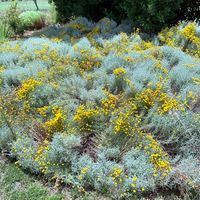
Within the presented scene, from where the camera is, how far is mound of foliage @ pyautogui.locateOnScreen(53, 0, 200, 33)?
21.2ft

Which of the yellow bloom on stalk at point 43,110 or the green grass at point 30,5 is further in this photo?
→ the green grass at point 30,5

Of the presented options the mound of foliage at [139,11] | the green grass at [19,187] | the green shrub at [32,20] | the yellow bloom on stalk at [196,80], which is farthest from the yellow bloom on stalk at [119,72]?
the green shrub at [32,20]

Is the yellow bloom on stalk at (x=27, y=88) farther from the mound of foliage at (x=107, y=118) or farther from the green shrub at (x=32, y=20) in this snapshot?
the green shrub at (x=32, y=20)

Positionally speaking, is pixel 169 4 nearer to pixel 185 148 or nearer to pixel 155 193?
pixel 185 148

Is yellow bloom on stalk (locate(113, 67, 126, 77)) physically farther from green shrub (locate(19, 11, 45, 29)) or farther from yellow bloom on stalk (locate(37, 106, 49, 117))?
green shrub (locate(19, 11, 45, 29))

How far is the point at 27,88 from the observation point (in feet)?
Result: 15.5

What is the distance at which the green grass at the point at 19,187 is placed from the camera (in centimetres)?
374

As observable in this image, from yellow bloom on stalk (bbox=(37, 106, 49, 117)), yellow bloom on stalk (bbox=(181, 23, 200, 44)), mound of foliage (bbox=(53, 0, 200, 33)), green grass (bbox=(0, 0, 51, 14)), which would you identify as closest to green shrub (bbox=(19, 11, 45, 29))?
mound of foliage (bbox=(53, 0, 200, 33))

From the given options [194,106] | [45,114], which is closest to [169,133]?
[194,106]

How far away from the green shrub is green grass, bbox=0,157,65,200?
6101mm

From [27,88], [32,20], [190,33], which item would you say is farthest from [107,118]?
[32,20]

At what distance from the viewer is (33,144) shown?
4227 millimetres

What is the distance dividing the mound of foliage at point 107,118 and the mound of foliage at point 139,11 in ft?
3.69

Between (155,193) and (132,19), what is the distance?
13.7 feet
